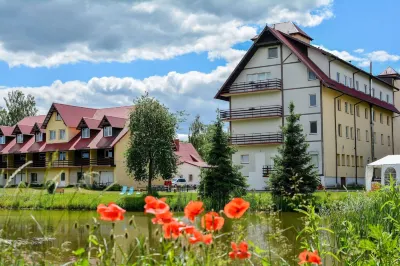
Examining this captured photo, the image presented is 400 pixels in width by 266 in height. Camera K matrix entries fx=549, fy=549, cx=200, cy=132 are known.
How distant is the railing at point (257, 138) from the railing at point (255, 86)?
333cm

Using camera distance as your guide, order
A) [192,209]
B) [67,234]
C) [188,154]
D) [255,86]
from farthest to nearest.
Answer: [188,154]
[255,86]
[67,234]
[192,209]

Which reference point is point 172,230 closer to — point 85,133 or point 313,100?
point 313,100

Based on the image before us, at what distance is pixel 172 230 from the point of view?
309cm

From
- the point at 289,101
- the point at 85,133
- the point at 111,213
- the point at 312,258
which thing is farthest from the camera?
the point at 85,133

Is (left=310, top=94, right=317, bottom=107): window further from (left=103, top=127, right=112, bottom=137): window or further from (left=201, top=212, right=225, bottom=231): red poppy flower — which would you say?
(left=201, top=212, right=225, bottom=231): red poppy flower

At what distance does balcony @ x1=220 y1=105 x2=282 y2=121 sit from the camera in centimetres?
3994

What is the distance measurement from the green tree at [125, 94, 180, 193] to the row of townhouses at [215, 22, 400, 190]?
703 cm

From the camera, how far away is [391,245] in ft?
13.6

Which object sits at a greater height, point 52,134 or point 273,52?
point 273,52

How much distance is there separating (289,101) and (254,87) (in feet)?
9.76

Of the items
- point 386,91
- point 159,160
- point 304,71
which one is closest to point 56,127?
point 159,160

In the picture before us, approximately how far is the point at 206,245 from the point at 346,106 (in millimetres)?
41508

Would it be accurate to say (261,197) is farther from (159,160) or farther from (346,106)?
(346,106)

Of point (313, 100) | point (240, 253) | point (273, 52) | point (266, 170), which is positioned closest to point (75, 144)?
point (266, 170)
